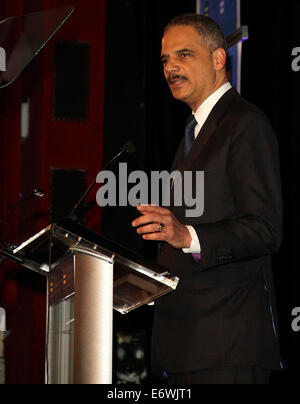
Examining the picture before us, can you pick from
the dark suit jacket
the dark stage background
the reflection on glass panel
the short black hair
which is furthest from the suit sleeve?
the dark stage background

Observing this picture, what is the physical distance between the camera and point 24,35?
1.99 meters

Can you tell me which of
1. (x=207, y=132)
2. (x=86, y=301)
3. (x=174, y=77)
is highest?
(x=174, y=77)

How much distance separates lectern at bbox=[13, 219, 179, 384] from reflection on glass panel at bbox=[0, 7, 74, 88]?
0.64 m

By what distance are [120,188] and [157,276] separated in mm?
2924

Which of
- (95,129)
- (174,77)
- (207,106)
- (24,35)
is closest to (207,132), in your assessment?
(207,106)

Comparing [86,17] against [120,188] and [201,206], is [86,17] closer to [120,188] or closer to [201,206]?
[120,188]

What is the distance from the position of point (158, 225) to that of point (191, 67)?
683 millimetres

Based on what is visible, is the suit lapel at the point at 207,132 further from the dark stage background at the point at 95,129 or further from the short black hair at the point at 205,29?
the dark stage background at the point at 95,129

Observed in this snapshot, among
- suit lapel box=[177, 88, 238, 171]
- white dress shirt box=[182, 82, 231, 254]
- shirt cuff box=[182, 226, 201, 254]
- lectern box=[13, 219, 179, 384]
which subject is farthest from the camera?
white dress shirt box=[182, 82, 231, 254]

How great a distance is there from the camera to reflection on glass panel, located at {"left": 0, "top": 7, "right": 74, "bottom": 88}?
75.7 inches

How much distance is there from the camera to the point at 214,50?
210cm

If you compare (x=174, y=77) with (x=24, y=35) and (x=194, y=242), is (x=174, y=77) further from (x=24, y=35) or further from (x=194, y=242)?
(x=194, y=242)

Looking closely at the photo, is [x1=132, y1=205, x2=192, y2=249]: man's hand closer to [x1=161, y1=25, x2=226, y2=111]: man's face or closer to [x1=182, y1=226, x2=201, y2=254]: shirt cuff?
[x1=182, y1=226, x2=201, y2=254]: shirt cuff

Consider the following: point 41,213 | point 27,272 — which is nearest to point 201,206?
point 41,213
